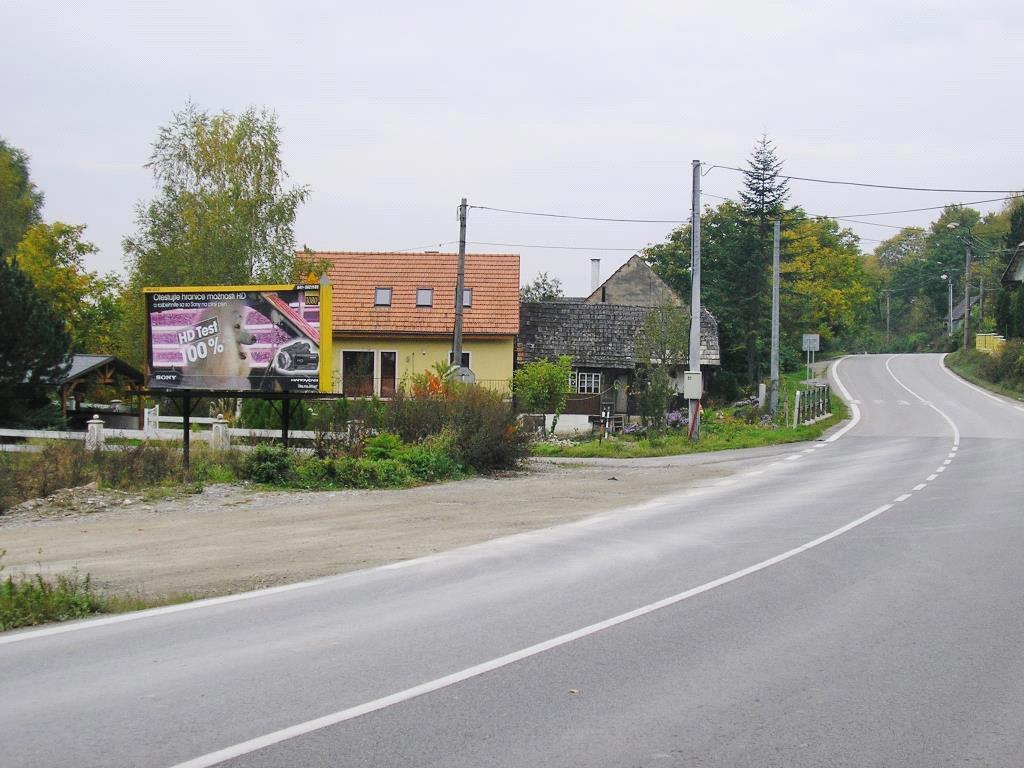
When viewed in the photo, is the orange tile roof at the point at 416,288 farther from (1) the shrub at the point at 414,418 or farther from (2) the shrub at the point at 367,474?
(2) the shrub at the point at 367,474

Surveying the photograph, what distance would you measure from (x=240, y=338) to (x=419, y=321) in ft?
76.6

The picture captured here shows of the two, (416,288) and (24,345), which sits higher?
(416,288)

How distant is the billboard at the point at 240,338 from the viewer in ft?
64.6

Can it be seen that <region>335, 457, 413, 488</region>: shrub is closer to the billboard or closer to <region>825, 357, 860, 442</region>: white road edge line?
the billboard

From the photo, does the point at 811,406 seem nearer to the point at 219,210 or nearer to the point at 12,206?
the point at 219,210

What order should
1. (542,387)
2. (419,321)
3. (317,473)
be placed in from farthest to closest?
(419,321), (542,387), (317,473)

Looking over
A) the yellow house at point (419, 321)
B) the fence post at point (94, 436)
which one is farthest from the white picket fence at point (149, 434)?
the yellow house at point (419, 321)

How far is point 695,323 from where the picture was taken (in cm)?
3064

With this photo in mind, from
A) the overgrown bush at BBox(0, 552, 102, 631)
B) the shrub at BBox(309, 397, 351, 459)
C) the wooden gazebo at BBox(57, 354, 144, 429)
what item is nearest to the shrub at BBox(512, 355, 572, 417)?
the wooden gazebo at BBox(57, 354, 144, 429)

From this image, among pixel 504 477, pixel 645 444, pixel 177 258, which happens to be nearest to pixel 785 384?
pixel 645 444

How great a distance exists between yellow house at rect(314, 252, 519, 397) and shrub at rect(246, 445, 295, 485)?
23170 millimetres

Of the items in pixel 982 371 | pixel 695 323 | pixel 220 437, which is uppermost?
pixel 695 323

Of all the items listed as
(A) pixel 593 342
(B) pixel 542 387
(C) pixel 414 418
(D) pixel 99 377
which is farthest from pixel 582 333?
(C) pixel 414 418

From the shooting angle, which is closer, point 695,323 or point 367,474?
point 367,474
